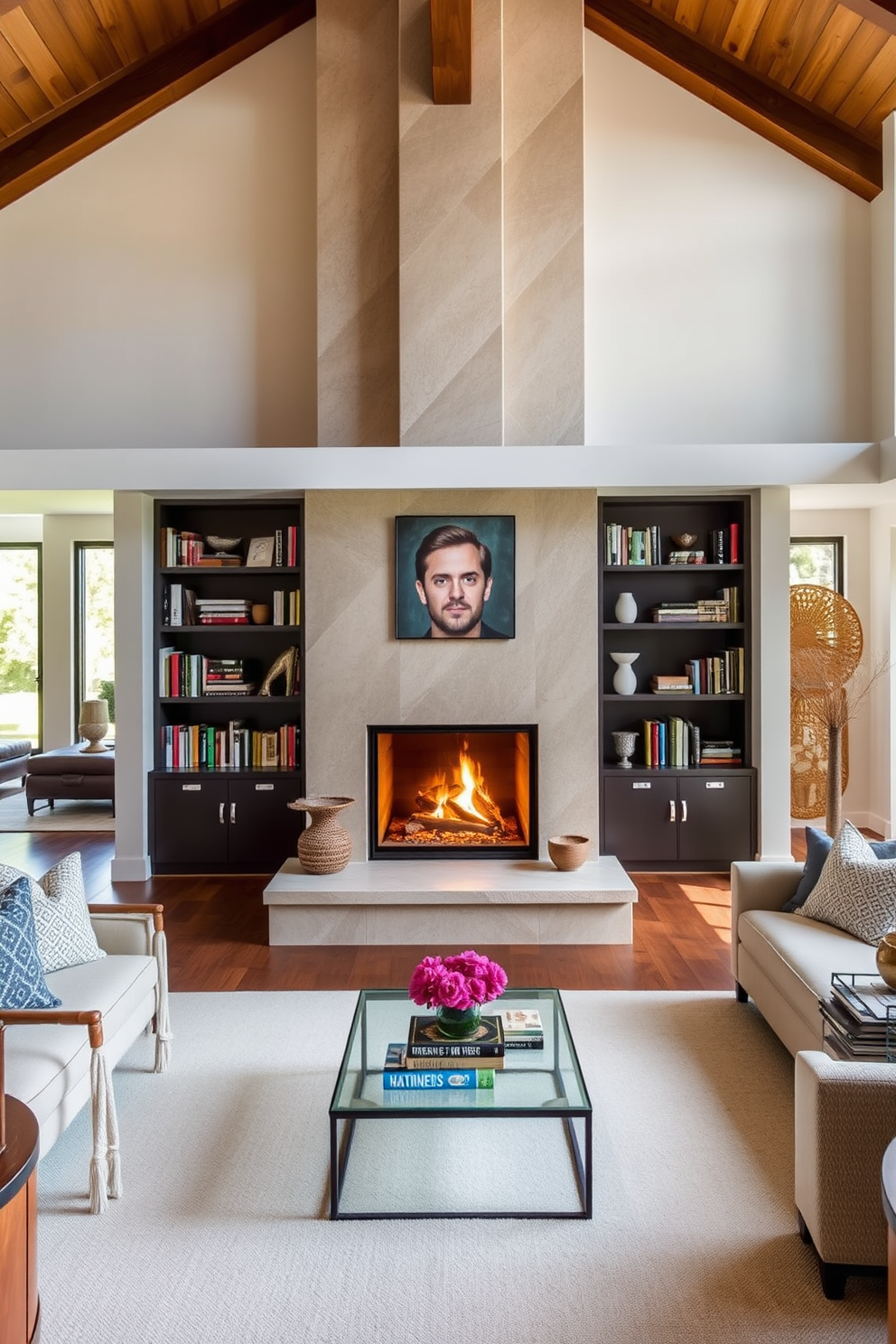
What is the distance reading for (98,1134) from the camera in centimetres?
257

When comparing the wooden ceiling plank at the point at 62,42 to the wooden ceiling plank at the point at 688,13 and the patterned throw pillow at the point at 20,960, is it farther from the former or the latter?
the patterned throw pillow at the point at 20,960

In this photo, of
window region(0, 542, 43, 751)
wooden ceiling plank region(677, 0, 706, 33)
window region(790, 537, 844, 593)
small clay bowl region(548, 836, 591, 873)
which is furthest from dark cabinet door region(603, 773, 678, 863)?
window region(0, 542, 43, 751)

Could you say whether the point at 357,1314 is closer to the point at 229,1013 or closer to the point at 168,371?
the point at 229,1013

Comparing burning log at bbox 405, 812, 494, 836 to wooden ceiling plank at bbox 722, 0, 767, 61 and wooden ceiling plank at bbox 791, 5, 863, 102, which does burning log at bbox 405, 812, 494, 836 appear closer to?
wooden ceiling plank at bbox 791, 5, 863, 102

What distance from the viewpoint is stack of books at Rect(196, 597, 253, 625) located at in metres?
6.09

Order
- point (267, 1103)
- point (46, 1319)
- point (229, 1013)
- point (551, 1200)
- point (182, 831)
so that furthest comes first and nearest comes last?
point (182, 831) < point (229, 1013) < point (267, 1103) < point (551, 1200) < point (46, 1319)

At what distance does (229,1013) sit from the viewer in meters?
3.89

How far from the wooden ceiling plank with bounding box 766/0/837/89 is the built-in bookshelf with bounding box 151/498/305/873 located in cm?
367

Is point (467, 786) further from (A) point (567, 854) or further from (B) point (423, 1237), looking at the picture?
(B) point (423, 1237)

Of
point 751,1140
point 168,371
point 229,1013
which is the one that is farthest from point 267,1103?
point 168,371

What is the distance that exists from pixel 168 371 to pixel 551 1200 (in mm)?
5083

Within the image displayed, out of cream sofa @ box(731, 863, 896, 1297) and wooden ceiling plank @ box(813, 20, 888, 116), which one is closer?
cream sofa @ box(731, 863, 896, 1297)

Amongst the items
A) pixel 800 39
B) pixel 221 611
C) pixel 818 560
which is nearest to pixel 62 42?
pixel 221 611

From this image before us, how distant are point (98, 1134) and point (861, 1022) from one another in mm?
1976
